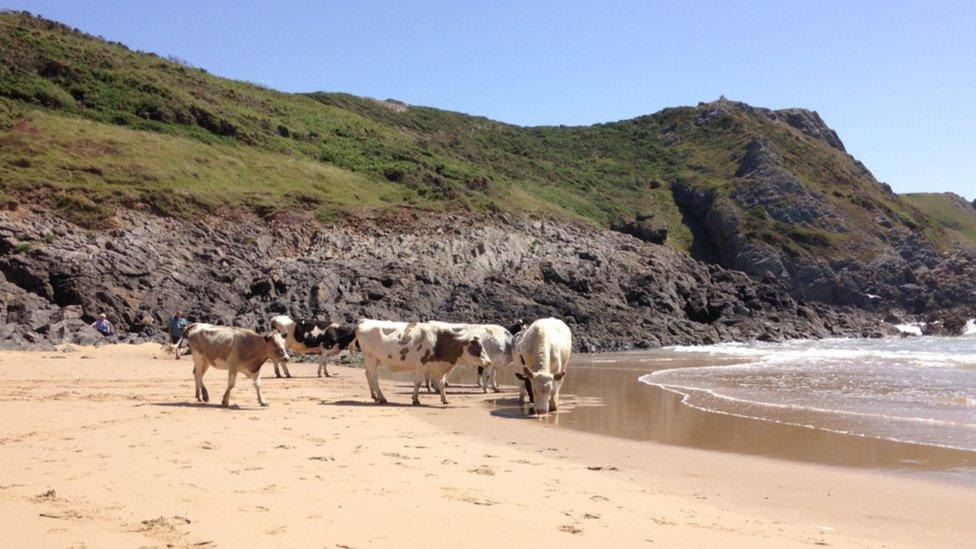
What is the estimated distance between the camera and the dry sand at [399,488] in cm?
686

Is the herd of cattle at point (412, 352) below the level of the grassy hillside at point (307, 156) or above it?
below

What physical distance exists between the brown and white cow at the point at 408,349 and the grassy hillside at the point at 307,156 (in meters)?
27.0

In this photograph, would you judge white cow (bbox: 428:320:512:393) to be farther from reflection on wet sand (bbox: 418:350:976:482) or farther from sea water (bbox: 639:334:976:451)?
sea water (bbox: 639:334:976:451)

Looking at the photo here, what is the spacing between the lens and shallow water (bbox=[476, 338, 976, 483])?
1264 cm

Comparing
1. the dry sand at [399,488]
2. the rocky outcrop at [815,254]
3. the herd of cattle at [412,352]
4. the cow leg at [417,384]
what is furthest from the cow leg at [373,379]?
the rocky outcrop at [815,254]

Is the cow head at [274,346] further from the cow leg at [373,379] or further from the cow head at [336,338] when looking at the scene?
the cow head at [336,338]

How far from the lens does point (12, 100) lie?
49062 mm

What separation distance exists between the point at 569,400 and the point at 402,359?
4.62 metres

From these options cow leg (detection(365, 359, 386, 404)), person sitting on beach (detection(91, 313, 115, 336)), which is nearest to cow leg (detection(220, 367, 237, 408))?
cow leg (detection(365, 359, 386, 404))

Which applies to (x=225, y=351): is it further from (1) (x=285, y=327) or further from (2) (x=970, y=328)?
(2) (x=970, y=328)

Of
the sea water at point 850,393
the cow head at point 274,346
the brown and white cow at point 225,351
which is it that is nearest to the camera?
the sea water at point 850,393

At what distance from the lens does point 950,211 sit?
4931 inches

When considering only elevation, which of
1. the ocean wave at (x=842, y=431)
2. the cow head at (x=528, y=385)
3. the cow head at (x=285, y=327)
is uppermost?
the cow head at (x=285, y=327)

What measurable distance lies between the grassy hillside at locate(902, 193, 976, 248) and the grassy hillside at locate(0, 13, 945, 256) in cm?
1214
